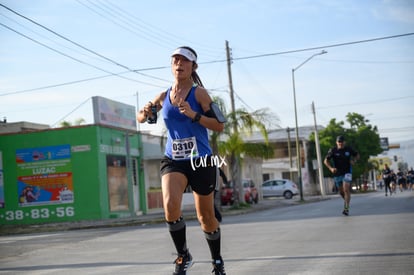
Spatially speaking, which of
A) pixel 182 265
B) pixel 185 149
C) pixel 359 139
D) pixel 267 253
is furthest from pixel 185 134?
pixel 359 139

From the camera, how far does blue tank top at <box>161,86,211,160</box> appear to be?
561 centimetres

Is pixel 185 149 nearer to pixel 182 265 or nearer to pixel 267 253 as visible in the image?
pixel 182 265

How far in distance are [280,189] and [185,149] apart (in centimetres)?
4277

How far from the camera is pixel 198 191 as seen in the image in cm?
558

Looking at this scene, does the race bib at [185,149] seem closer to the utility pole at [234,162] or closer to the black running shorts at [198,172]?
the black running shorts at [198,172]

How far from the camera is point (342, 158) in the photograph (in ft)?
48.9

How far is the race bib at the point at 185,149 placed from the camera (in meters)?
5.59

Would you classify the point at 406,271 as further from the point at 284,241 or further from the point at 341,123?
the point at 341,123

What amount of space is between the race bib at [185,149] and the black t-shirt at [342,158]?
9.76 m

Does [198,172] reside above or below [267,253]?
above

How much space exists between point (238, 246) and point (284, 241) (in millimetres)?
752

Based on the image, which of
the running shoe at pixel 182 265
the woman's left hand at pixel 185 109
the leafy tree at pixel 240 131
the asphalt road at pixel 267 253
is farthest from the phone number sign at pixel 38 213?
the woman's left hand at pixel 185 109

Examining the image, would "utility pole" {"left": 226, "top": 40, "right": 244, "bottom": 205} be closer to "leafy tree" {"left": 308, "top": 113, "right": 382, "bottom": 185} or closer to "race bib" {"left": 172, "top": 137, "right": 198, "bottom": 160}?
"race bib" {"left": 172, "top": 137, "right": 198, "bottom": 160}

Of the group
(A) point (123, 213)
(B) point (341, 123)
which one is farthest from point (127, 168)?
(B) point (341, 123)
